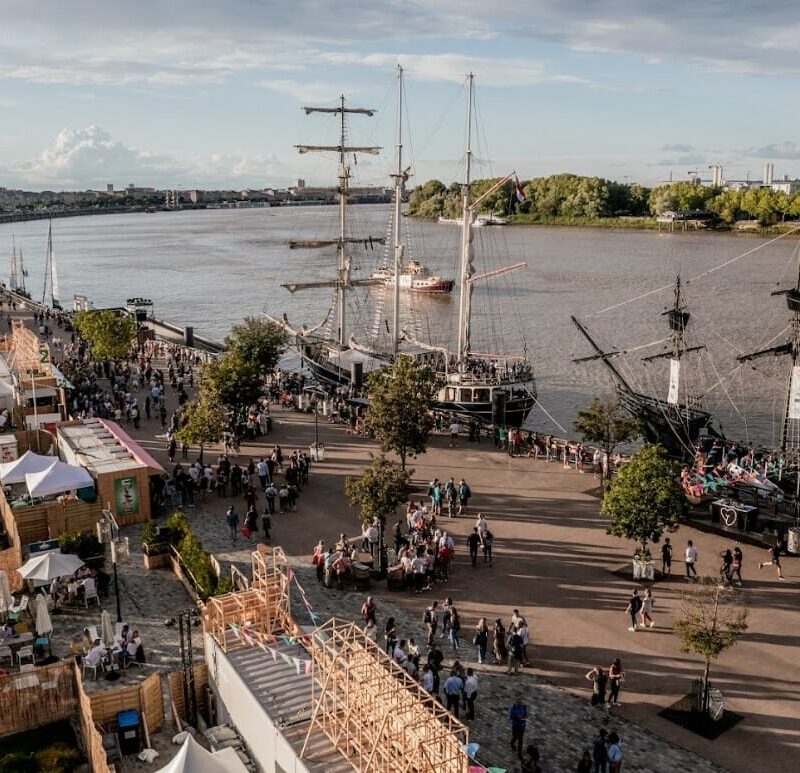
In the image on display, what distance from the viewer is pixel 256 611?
1342 centimetres

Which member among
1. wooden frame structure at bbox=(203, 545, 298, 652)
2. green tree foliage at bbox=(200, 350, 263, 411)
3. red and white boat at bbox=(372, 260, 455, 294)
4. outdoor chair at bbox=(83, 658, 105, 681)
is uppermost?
red and white boat at bbox=(372, 260, 455, 294)

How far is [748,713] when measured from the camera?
1355cm

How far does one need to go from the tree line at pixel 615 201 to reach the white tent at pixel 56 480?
108428 mm

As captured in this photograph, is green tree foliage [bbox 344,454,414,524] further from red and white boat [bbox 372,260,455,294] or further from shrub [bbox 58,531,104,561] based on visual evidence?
red and white boat [bbox 372,260,455,294]

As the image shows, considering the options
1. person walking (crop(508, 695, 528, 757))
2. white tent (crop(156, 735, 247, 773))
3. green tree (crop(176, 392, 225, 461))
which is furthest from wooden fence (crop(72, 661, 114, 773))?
green tree (crop(176, 392, 225, 461))

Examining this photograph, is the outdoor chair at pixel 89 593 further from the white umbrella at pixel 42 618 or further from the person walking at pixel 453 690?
the person walking at pixel 453 690

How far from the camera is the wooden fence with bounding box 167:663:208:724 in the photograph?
43.5ft

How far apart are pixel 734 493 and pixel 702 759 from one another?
1068 cm

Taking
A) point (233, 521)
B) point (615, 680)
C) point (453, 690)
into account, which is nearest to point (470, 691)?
point (453, 690)

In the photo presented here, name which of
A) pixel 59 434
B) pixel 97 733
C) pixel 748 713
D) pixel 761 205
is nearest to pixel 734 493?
pixel 748 713

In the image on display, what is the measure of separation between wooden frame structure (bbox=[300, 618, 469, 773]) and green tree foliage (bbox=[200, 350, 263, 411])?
16770 mm

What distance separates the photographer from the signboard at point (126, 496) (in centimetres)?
2111

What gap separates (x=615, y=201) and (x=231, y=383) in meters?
140

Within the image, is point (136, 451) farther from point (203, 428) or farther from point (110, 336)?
point (110, 336)
